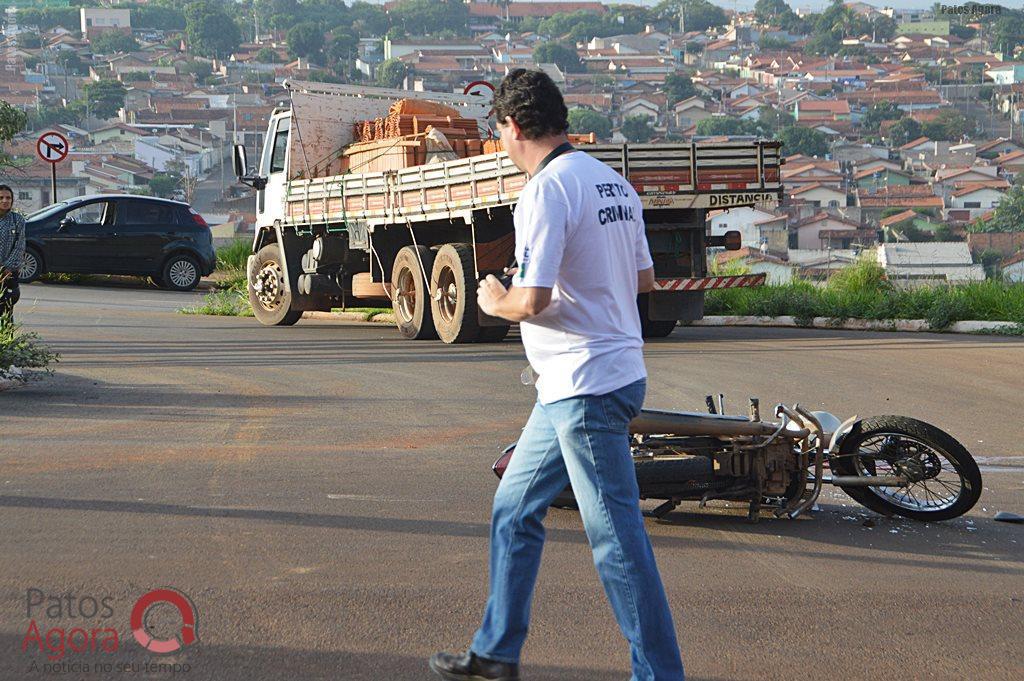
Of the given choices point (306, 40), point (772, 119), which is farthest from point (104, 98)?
point (772, 119)

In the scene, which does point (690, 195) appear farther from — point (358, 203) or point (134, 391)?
point (134, 391)

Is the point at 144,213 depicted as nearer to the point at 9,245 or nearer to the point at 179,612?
the point at 9,245

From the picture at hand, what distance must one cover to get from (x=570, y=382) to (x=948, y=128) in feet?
407

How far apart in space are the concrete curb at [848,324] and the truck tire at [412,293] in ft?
10.6

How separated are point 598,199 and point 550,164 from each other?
186mm

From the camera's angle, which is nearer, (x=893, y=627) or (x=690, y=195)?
(x=893, y=627)

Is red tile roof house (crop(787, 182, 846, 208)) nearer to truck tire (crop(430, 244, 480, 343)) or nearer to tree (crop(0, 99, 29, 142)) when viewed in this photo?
tree (crop(0, 99, 29, 142))

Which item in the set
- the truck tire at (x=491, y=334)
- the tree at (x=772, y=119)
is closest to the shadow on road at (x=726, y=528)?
the truck tire at (x=491, y=334)

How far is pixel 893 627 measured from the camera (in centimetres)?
508

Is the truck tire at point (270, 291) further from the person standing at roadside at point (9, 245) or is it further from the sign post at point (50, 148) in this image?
the sign post at point (50, 148)

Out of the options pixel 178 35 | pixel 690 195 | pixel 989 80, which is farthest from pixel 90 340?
pixel 178 35

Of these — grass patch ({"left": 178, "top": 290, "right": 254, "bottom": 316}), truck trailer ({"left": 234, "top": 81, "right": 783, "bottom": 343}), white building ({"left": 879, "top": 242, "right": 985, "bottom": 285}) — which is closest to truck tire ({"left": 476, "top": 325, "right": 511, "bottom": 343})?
truck trailer ({"left": 234, "top": 81, "right": 783, "bottom": 343})

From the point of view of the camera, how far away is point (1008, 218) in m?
52.7

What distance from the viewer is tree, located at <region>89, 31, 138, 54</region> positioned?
187375 millimetres
